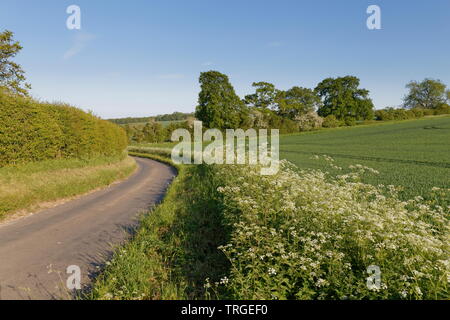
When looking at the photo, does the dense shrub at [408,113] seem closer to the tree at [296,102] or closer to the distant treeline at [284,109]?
the distant treeline at [284,109]

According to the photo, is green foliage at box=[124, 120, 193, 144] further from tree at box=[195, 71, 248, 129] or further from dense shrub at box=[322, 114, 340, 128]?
dense shrub at box=[322, 114, 340, 128]

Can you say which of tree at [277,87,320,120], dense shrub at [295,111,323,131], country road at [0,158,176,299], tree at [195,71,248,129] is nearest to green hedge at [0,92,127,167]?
country road at [0,158,176,299]

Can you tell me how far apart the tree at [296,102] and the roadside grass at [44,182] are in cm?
5936

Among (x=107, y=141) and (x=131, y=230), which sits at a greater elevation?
(x=107, y=141)

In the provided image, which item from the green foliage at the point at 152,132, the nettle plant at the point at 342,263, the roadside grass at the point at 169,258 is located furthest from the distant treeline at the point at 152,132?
the nettle plant at the point at 342,263

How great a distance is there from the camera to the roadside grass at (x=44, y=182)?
27.5 ft

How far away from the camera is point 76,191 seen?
36.2 feet

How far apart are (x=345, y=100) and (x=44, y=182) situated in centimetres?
7760

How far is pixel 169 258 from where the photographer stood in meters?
5.30

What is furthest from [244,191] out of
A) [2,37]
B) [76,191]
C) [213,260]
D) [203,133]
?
[203,133]
